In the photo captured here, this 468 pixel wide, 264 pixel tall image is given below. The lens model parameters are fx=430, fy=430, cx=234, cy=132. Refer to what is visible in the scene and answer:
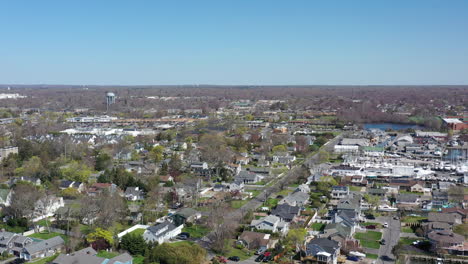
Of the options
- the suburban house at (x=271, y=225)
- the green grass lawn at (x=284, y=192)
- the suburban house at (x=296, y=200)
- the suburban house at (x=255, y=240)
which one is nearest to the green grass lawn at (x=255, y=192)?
the green grass lawn at (x=284, y=192)

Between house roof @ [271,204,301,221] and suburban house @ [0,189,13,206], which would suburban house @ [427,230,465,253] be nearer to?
house roof @ [271,204,301,221]

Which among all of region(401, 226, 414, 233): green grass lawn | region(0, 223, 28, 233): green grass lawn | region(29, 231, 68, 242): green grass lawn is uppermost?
region(401, 226, 414, 233): green grass lawn

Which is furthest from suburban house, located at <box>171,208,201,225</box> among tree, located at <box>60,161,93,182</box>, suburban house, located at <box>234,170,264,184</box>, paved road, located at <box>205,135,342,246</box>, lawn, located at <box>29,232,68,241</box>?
tree, located at <box>60,161,93,182</box>

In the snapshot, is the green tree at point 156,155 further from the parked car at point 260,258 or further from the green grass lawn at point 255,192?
the parked car at point 260,258

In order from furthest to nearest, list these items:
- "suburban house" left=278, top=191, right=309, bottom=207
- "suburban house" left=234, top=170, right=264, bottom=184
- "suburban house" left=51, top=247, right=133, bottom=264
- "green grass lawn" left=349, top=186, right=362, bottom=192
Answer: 1. "suburban house" left=234, top=170, right=264, bottom=184
2. "green grass lawn" left=349, top=186, right=362, bottom=192
3. "suburban house" left=278, top=191, right=309, bottom=207
4. "suburban house" left=51, top=247, right=133, bottom=264

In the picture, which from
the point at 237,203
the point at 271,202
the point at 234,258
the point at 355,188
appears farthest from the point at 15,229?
the point at 355,188

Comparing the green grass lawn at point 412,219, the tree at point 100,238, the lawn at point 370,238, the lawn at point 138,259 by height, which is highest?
the tree at point 100,238

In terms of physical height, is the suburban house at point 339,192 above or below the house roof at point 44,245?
above
